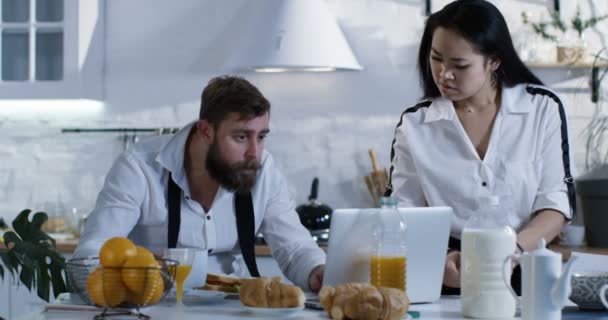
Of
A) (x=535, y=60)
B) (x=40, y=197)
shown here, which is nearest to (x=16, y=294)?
(x=40, y=197)

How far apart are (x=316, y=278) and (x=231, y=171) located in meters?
0.39

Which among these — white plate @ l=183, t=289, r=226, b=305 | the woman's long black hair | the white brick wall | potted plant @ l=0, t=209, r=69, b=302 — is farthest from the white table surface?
the white brick wall

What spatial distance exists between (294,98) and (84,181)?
41.6 inches

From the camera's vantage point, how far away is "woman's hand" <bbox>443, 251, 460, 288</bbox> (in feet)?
8.66

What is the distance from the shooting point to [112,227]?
9.62 ft

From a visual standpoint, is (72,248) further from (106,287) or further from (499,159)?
(106,287)

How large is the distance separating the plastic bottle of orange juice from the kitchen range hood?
223cm

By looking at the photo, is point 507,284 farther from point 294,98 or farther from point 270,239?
point 294,98

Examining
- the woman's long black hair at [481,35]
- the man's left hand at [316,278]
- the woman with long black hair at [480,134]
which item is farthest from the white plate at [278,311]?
the woman's long black hair at [481,35]

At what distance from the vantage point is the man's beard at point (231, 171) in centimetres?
295

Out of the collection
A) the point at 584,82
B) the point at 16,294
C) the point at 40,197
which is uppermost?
the point at 584,82

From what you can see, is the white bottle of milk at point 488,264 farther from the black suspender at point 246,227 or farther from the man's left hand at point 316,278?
the black suspender at point 246,227

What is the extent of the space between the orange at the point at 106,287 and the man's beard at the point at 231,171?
2.71 ft

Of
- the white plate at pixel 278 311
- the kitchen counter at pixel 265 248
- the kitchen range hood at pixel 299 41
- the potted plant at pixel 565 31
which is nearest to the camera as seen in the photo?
the white plate at pixel 278 311
